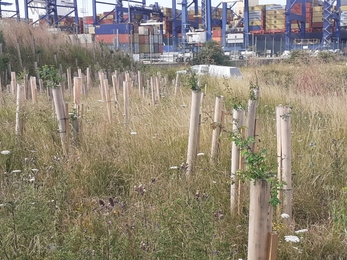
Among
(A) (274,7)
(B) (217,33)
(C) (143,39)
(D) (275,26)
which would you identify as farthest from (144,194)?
(A) (274,7)

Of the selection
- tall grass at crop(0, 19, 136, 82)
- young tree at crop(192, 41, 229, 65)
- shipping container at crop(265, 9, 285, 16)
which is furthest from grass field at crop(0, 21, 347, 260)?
shipping container at crop(265, 9, 285, 16)

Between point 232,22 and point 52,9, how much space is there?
21598mm

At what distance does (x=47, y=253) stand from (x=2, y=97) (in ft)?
16.3

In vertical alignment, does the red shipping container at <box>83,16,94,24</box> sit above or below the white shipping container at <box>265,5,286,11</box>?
below

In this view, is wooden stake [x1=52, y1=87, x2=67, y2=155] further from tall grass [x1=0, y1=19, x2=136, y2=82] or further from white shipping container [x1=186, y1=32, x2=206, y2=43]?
white shipping container [x1=186, y1=32, x2=206, y2=43]

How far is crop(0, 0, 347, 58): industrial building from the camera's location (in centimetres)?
4284

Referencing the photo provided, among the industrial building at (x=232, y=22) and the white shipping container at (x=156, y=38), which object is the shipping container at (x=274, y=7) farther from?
the white shipping container at (x=156, y=38)

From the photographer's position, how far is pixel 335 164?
315cm

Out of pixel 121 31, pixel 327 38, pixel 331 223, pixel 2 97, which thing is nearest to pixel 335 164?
pixel 331 223

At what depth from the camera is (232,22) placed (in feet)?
168

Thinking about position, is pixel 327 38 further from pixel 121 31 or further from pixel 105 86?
pixel 105 86

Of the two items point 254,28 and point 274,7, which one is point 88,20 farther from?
point 274,7

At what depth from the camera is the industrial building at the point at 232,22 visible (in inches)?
1687

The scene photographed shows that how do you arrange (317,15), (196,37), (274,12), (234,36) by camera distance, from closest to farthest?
1. (196,37)
2. (234,36)
3. (317,15)
4. (274,12)
